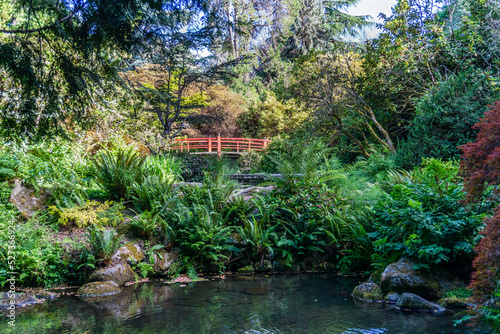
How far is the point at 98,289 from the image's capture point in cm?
516

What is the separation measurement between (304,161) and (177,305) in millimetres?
4078

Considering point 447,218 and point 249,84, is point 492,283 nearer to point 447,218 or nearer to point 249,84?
point 447,218

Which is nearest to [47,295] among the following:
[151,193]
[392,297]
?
[151,193]

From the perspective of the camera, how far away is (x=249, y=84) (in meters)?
27.4

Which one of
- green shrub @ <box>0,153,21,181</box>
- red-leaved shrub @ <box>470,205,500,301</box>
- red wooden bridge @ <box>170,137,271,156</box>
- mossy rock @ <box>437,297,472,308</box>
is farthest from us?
red wooden bridge @ <box>170,137,271,156</box>

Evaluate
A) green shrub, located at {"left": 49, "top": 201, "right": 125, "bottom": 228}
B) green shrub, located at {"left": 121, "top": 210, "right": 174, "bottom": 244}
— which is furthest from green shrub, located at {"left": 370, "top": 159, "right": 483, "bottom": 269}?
green shrub, located at {"left": 49, "top": 201, "right": 125, "bottom": 228}

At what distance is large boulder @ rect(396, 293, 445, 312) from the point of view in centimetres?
418

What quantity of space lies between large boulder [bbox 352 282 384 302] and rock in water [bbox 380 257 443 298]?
0.14 m

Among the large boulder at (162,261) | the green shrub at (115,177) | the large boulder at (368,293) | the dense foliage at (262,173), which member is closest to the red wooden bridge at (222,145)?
the dense foliage at (262,173)

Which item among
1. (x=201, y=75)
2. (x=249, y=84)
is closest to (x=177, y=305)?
(x=201, y=75)

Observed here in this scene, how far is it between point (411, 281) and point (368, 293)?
21.0 inches

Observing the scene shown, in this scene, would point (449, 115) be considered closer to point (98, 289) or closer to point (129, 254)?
point (129, 254)

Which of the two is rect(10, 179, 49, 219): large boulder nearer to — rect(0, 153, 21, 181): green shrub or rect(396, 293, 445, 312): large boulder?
rect(0, 153, 21, 181): green shrub

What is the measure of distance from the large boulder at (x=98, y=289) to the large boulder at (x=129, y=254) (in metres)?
0.57
